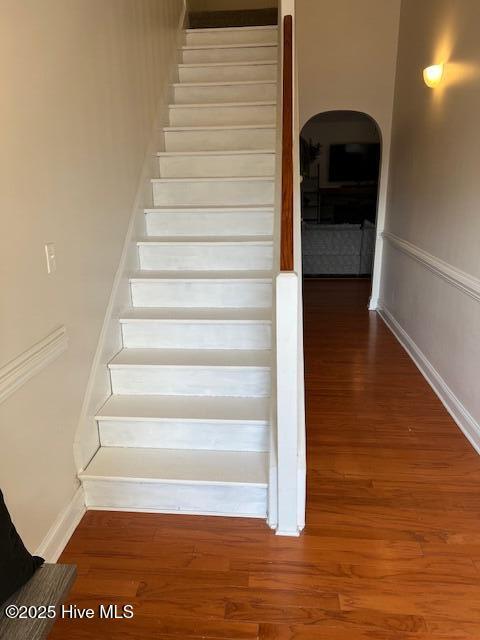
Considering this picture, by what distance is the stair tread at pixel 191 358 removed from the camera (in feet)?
7.68

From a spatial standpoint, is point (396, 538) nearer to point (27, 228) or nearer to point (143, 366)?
point (143, 366)

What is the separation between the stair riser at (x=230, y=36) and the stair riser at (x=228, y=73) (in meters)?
0.37

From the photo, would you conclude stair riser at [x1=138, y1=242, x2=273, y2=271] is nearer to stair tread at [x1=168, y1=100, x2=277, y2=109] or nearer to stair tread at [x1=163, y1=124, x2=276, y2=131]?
stair tread at [x1=163, y1=124, x2=276, y2=131]

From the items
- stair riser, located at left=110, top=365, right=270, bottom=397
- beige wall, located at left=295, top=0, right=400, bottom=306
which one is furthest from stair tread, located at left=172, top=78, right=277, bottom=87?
stair riser, located at left=110, top=365, right=270, bottom=397

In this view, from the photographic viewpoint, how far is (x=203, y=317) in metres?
2.54

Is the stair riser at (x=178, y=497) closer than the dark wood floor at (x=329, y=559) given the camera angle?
No

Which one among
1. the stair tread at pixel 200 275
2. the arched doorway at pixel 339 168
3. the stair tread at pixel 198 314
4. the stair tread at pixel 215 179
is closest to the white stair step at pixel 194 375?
the stair tread at pixel 198 314

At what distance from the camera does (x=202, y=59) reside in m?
3.87

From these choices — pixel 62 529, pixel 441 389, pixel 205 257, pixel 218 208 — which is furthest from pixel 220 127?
pixel 62 529

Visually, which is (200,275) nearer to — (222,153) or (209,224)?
(209,224)

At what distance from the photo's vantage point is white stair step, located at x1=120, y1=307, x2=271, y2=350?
2.48m

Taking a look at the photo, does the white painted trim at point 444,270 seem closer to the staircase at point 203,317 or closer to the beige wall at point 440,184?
the beige wall at point 440,184

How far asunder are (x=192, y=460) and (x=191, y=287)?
1007 mm

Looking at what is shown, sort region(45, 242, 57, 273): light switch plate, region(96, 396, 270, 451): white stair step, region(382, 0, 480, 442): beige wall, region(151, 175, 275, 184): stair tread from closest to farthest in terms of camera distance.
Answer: region(45, 242, 57, 273): light switch plate
region(96, 396, 270, 451): white stair step
region(382, 0, 480, 442): beige wall
region(151, 175, 275, 184): stair tread
